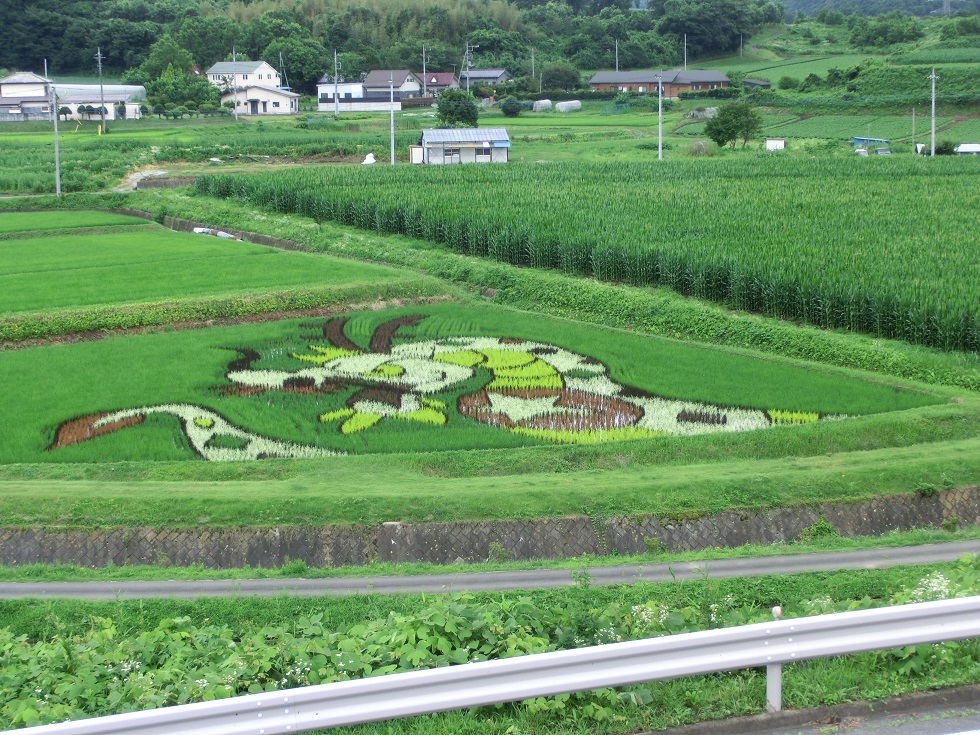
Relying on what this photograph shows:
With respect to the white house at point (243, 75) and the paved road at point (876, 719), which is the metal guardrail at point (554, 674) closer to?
the paved road at point (876, 719)

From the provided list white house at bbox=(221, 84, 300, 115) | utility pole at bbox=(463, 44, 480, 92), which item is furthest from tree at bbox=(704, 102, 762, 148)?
white house at bbox=(221, 84, 300, 115)

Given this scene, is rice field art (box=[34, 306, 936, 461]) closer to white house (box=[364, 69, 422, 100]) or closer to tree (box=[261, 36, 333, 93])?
white house (box=[364, 69, 422, 100])

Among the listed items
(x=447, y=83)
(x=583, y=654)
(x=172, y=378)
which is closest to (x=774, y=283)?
(x=172, y=378)

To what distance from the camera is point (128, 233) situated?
36281 millimetres

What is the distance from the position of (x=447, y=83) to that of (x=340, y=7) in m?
30.3

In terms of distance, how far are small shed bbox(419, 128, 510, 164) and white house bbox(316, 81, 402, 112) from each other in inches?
1238

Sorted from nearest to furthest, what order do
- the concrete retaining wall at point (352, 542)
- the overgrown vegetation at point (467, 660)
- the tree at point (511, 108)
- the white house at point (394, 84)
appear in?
the overgrown vegetation at point (467, 660), the concrete retaining wall at point (352, 542), the tree at point (511, 108), the white house at point (394, 84)

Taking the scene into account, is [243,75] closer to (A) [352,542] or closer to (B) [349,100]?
(B) [349,100]

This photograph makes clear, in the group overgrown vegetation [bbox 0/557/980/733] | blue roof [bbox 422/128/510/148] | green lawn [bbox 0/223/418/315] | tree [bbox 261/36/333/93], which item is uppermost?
tree [bbox 261/36/333/93]

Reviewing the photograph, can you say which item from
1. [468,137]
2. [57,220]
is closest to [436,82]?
[468,137]

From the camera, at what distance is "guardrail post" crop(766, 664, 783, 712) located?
5.57 meters

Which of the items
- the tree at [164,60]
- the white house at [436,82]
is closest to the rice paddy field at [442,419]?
the tree at [164,60]

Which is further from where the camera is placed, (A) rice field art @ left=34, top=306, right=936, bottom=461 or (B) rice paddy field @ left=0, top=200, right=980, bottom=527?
(A) rice field art @ left=34, top=306, right=936, bottom=461

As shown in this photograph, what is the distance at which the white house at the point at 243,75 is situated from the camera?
3634 inches
